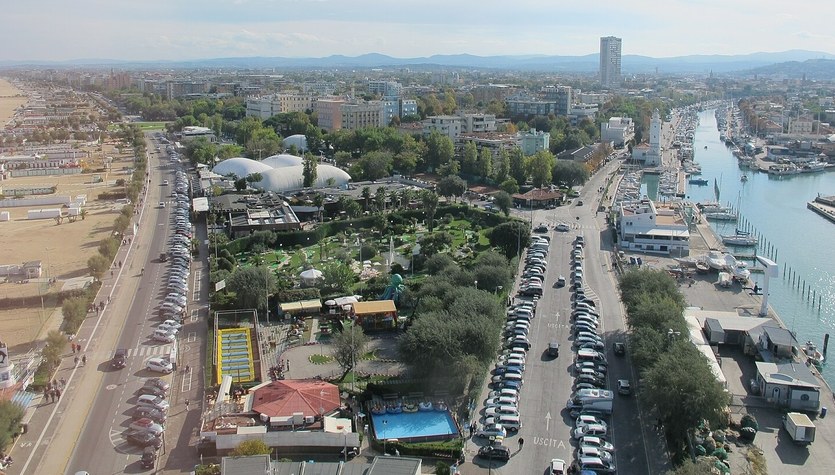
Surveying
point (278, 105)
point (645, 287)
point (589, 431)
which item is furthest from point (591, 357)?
point (278, 105)

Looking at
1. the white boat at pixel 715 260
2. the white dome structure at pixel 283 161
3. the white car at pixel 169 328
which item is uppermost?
the white dome structure at pixel 283 161

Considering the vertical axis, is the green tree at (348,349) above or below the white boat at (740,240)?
above

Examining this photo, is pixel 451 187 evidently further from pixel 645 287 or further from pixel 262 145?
pixel 262 145

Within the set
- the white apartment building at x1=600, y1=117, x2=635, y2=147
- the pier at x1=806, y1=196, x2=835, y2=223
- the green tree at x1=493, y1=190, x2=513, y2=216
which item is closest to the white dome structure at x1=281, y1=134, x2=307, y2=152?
the green tree at x1=493, y1=190, x2=513, y2=216

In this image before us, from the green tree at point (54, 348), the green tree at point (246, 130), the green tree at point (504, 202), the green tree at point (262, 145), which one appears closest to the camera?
the green tree at point (54, 348)

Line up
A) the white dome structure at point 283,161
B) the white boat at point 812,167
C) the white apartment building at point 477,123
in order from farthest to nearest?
the white apartment building at point 477,123 → the white boat at point 812,167 → the white dome structure at point 283,161

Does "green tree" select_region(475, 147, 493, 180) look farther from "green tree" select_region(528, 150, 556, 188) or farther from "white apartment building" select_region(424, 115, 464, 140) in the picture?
"white apartment building" select_region(424, 115, 464, 140)

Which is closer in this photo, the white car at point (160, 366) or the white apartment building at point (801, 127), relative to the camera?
the white car at point (160, 366)

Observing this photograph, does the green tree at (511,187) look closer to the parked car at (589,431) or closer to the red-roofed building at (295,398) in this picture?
the red-roofed building at (295,398)

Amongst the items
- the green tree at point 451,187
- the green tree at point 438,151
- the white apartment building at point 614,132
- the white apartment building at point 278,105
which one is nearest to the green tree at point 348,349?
the green tree at point 451,187
